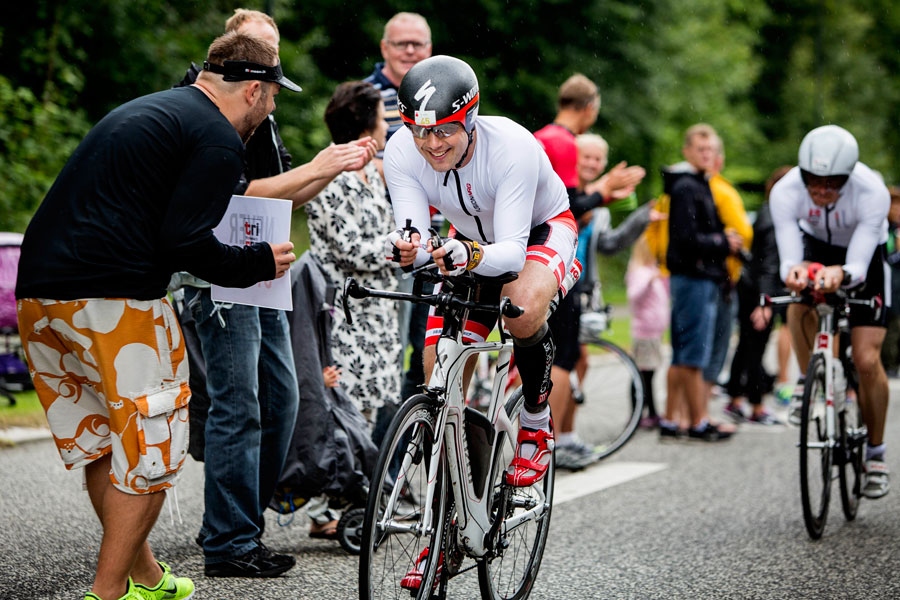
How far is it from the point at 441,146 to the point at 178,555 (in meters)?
→ 2.56

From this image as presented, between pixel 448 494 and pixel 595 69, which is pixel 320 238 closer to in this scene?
pixel 448 494

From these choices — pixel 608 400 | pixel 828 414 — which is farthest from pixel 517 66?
pixel 828 414

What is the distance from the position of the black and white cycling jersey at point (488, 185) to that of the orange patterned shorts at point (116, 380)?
97 centimetres

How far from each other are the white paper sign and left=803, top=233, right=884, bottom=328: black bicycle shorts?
351 cm

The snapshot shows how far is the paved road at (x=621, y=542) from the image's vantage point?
5012mm

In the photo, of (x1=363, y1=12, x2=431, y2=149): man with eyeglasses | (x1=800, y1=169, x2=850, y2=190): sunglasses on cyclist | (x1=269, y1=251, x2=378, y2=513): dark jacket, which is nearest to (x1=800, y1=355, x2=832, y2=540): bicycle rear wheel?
(x1=800, y1=169, x2=850, y2=190): sunglasses on cyclist

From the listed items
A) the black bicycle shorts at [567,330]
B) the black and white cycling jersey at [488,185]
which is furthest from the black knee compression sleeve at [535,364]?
the black bicycle shorts at [567,330]

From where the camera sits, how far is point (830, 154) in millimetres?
6242

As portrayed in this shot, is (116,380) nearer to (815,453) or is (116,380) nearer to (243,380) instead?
(243,380)

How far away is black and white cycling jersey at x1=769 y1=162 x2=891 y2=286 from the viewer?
20.7 feet

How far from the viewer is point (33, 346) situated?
12.6 feet

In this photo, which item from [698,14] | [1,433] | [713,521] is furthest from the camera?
[698,14]

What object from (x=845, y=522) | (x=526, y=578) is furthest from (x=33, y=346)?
(x=845, y=522)

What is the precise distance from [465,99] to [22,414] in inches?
244
